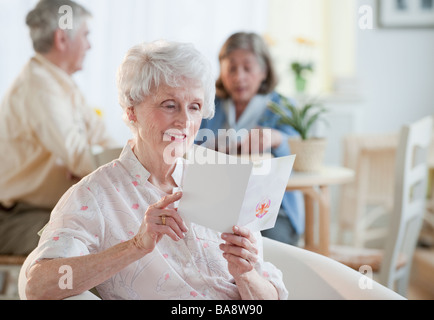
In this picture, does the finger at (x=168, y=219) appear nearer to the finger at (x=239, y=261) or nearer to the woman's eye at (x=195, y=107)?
the finger at (x=239, y=261)

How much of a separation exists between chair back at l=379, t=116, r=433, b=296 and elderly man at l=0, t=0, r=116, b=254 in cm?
122

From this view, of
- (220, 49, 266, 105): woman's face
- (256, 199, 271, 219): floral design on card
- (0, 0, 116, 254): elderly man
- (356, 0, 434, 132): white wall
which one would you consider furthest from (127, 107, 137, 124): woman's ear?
(356, 0, 434, 132): white wall

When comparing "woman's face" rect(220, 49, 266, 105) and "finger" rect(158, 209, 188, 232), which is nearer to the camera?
"finger" rect(158, 209, 188, 232)

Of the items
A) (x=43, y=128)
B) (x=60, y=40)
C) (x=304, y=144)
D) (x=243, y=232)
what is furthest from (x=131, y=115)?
(x=304, y=144)

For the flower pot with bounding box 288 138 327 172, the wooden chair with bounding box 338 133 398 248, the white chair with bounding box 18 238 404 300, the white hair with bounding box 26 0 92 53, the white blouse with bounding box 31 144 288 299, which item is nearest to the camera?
the white blouse with bounding box 31 144 288 299

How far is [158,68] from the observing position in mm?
1178

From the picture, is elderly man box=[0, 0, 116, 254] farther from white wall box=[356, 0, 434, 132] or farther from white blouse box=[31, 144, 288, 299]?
white wall box=[356, 0, 434, 132]

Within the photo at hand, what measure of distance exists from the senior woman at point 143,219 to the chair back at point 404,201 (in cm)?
123

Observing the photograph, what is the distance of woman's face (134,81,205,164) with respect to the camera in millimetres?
1196

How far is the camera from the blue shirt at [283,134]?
244 cm

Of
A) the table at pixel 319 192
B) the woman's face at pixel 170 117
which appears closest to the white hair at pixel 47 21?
the table at pixel 319 192

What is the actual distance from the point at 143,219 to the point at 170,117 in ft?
0.71

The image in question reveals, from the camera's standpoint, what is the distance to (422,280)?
11.0 feet
